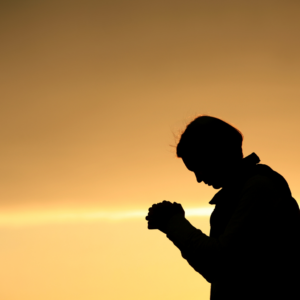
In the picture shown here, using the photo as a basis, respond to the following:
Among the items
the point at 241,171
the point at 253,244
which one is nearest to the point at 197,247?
the point at 253,244

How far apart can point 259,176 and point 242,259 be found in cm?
37

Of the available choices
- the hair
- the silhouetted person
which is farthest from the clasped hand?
the hair

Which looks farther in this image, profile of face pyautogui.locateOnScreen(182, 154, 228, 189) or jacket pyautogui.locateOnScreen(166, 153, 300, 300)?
profile of face pyautogui.locateOnScreen(182, 154, 228, 189)

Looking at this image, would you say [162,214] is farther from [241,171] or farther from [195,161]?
[241,171]

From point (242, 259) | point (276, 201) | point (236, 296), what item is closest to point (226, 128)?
point (276, 201)

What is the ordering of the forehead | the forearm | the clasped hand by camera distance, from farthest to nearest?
the forehead → the clasped hand → the forearm

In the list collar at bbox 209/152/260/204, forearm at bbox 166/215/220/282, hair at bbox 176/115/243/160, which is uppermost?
hair at bbox 176/115/243/160

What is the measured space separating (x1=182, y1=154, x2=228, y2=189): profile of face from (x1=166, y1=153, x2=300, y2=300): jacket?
0.79 feet

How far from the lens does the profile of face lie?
7.13 feet

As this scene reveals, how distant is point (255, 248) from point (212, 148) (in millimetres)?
530

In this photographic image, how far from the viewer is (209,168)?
2.19m

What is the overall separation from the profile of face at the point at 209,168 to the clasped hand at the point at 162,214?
0.21 meters

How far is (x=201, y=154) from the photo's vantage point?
219 centimetres

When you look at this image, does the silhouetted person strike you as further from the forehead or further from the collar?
the forehead
